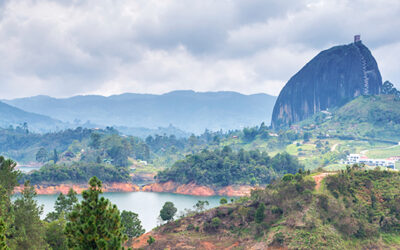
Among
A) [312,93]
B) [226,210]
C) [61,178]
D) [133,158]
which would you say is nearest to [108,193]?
[61,178]

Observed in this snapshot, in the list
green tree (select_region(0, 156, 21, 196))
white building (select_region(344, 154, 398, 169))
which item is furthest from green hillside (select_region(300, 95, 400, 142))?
green tree (select_region(0, 156, 21, 196))

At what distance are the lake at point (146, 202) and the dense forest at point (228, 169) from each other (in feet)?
14.5

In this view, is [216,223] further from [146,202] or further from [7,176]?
[146,202]

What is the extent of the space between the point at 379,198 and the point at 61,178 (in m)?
58.3

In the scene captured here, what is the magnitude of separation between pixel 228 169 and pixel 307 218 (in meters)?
45.8

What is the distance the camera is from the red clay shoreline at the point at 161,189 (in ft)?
231

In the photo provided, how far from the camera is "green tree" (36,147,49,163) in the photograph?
105662 mm

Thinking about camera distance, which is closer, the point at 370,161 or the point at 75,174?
the point at 75,174

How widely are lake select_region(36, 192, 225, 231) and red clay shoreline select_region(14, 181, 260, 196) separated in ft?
7.48

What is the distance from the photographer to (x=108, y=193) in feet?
241

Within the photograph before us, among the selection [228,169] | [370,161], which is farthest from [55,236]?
[370,161]

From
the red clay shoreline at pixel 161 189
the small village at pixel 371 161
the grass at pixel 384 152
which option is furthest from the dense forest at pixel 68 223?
the grass at pixel 384 152

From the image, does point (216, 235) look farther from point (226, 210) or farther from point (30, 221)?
point (30, 221)

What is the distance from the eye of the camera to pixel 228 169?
2869 inches
